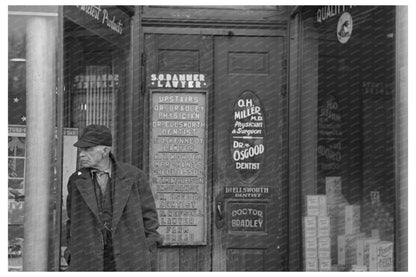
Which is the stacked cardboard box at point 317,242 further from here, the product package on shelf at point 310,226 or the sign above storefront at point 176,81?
the sign above storefront at point 176,81

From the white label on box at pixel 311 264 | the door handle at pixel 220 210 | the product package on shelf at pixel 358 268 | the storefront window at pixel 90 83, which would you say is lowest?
the white label on box at pixel 311 264

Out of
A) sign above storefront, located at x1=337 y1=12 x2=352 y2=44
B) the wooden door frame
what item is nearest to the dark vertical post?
sign above storefront, located at x1=337 y1=12 x2=352 y2=44

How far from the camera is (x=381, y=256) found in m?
A: 5.48

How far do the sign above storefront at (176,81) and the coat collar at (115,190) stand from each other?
Result: 2.19 metres

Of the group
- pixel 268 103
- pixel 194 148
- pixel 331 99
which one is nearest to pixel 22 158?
pixel 194 148

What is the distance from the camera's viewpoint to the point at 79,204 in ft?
15.3

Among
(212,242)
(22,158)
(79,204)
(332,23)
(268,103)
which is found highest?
(332,23)

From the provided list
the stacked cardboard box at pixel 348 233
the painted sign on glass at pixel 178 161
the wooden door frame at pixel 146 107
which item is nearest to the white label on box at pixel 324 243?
the stacked cardboard box at pixel 348 233

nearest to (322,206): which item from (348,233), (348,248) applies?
(348,233)

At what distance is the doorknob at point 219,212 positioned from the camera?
6.80 metres

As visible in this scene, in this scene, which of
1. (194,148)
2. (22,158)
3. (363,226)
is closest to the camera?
(22,158)

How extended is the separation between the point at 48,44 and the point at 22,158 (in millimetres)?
849

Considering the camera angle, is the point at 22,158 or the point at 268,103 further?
the point at 268,103

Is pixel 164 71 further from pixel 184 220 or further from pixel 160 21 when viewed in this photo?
pixel 184 220
